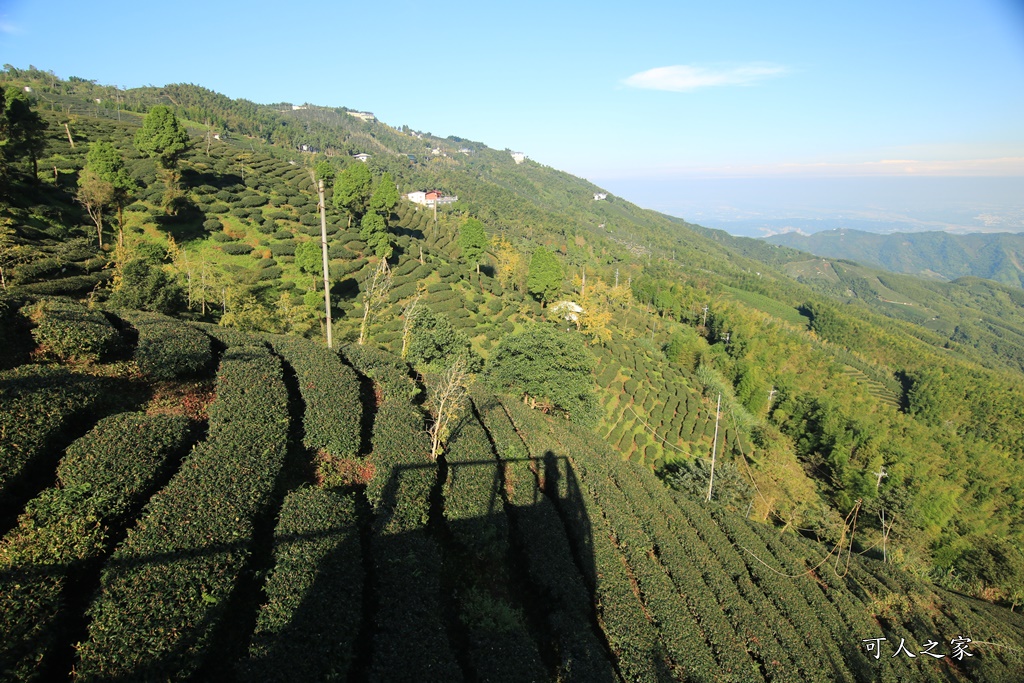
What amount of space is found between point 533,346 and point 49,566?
2158cm

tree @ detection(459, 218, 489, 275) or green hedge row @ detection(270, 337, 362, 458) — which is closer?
green hedge row @ detection(270, 337, 362, 458)

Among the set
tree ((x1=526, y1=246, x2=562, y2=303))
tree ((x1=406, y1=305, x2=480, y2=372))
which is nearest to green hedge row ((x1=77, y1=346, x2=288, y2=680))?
tree ((x1=406, y1=305, x2=480, y2=372))

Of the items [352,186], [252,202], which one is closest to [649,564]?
[352,186]

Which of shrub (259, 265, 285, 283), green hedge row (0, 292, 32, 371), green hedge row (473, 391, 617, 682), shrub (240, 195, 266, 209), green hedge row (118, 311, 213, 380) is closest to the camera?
green hedge row (473, 391, 617, 682)

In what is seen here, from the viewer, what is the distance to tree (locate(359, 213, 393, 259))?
1633 inches

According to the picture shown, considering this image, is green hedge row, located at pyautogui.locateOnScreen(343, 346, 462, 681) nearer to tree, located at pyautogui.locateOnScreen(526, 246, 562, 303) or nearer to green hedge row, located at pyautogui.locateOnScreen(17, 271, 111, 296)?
green hedge row, located at pyautogui.locateOnScreen(17, 271, 111, 296)

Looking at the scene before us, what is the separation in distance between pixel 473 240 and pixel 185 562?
4400cm

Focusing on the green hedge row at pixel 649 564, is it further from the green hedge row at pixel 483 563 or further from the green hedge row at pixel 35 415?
the green hedge row at pixel 35 415

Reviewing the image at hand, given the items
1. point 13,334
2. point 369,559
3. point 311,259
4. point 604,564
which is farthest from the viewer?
point 311,259

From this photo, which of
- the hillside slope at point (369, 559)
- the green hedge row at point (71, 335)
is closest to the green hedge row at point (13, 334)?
the green hedge row at point (71, 335)

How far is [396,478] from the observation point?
12320mm

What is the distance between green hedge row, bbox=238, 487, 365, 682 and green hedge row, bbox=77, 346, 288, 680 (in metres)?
0.69

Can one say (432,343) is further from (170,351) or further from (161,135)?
(161,135)

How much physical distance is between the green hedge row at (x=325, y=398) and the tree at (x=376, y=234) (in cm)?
2408
